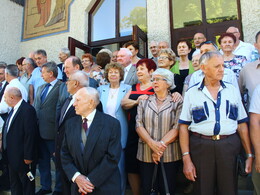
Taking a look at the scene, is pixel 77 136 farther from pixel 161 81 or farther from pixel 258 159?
pixel 258 159

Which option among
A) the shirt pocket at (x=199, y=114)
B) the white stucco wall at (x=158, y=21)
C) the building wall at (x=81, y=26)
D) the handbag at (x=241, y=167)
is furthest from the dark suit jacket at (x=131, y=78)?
the building wall at (x=81, y=26)

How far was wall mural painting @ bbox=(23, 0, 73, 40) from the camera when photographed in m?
7.61

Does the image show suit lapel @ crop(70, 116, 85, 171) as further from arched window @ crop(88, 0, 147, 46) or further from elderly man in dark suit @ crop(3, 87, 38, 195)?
arched window @ crop(88, 0, 147, 46)

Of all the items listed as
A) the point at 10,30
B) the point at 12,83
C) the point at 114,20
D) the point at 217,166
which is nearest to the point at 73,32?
the point at 114,20

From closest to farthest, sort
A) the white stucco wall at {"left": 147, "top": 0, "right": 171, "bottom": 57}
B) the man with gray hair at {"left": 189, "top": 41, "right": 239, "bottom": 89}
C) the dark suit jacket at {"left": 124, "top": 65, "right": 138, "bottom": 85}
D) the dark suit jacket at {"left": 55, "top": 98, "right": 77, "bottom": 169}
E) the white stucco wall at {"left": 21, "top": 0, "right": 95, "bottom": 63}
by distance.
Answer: the man with gray hair at {"left": 189, "top": 41, "right": 239, "bottom": 89}, the dark suit jacket at {"left": 55, "top": 98, "right": 77, "bottom": 169}, the dark suit jacket at {"left": 124, "top": 65, "right": 138, "bottom": 85}, the white stucco wall at {"left": 147, "top": 0, "right": 171, "bottom": 57}, the white stucco wall at {"left": 21, "top": 0, "right": 95, "bottom": 63}

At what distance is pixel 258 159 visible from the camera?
6.86ft

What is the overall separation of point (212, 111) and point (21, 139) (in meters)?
2.47

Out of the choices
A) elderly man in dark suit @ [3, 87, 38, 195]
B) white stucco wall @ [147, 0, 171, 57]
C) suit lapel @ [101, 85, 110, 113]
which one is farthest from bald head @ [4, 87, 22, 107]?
white stucco wall @ [147, 0, 171, 57]

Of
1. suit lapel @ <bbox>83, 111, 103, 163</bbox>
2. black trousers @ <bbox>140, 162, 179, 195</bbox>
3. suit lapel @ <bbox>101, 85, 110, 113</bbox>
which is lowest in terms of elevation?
black trousers @ <bbox>140, 162, 179, 195</bbox>

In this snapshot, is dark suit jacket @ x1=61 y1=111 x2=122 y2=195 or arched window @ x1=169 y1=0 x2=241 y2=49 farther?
arched window @ x1=169 y1=0 x2=241 y2=49

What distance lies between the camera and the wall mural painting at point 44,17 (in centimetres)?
761

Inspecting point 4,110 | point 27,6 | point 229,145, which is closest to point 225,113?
point 229,145

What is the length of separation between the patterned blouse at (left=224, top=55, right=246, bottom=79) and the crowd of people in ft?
0.04

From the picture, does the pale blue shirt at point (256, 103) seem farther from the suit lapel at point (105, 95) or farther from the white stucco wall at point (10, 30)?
the white stucco wall at point (10, 30)
